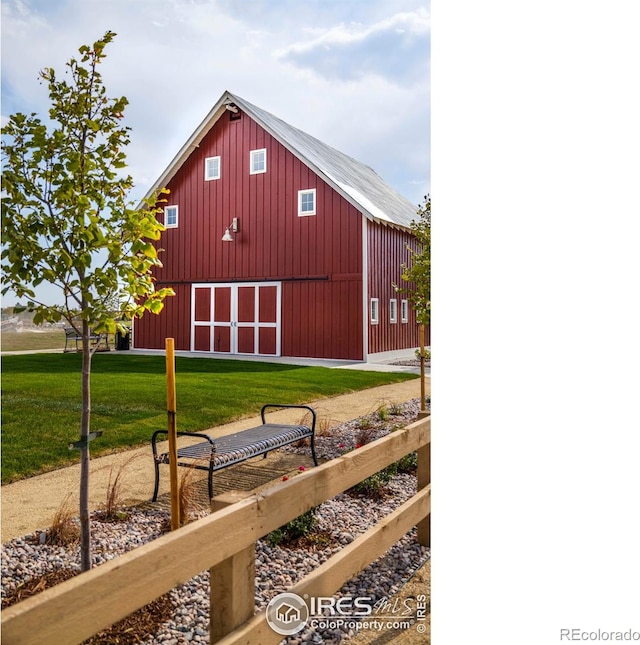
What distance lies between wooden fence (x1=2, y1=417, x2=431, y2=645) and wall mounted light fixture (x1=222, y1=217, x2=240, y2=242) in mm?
1948

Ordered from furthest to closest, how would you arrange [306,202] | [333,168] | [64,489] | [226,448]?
[333,168], [306,202], [64,489], [226,448]

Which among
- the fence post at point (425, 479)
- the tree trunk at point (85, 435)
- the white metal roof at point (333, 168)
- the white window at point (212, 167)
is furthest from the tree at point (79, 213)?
the white window at point (212, 167)

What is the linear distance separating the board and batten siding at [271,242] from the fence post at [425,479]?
1561 millimetres

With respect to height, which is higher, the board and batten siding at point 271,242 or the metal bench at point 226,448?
the board and batten siding at point 271,242

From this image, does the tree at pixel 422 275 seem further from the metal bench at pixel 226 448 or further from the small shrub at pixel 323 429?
the metal bench at pixel 226 448

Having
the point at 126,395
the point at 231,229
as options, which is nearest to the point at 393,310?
the point at 231,229

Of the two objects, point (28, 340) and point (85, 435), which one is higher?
point (28, 340)

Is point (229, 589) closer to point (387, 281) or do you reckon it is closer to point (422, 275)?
point (422, 275)

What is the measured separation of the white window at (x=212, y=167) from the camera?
3893 millimetres

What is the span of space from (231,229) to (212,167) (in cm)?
60

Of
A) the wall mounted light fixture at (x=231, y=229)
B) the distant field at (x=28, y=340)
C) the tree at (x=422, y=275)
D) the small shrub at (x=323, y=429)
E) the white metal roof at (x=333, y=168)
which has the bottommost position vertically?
the small shrub at (x=323, y=429)

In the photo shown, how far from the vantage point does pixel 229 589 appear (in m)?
1.14

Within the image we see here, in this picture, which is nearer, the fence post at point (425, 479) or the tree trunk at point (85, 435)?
the tree trunk at point (85, 435)
